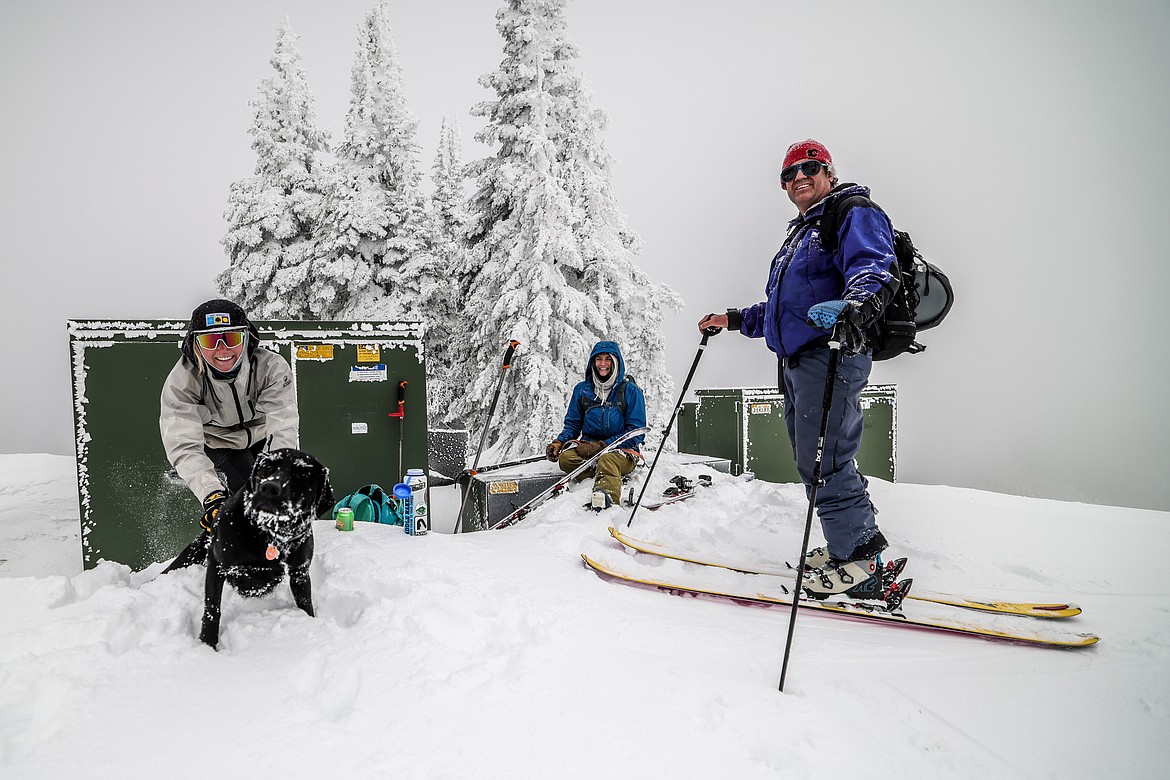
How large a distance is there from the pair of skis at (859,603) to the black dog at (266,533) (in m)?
1.62

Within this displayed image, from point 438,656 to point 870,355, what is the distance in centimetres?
255

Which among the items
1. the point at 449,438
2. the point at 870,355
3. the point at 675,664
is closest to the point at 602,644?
the point at 675,664

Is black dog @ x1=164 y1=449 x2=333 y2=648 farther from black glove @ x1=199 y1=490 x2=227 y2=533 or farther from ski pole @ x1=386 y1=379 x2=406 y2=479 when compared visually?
ski pole @ x1=386 y1=379 x2=406 y2=479

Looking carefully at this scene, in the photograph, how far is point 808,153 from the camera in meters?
2.97

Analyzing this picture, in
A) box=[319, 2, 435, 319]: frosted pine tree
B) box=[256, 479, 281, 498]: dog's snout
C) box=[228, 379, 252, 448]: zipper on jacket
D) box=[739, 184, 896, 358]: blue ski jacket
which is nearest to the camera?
box=[256, 479, 281, 498]: dog's snout

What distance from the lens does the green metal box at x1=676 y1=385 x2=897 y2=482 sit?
320 inches

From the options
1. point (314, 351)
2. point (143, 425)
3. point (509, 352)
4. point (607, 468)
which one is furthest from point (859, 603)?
point (143, 425)

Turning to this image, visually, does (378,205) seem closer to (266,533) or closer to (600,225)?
(600,225)

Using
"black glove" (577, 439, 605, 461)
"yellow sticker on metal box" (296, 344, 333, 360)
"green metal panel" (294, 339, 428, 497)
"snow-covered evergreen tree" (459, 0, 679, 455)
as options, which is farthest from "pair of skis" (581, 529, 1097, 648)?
"snow-covered evergreen tree" (459, 0, 679, 455)

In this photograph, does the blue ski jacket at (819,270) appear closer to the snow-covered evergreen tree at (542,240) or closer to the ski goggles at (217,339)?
the ski goggles at (217,339)

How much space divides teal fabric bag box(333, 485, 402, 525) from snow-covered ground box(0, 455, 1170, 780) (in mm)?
1505

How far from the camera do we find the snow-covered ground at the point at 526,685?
1.50 m

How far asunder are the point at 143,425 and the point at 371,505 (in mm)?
2019

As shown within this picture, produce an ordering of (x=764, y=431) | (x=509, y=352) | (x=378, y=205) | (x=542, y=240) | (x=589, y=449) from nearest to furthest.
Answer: (x=509, y=352) < (x=589, y=449) < (x=764, y=431) < (x=542, y=240) < (x=378, y=205)
